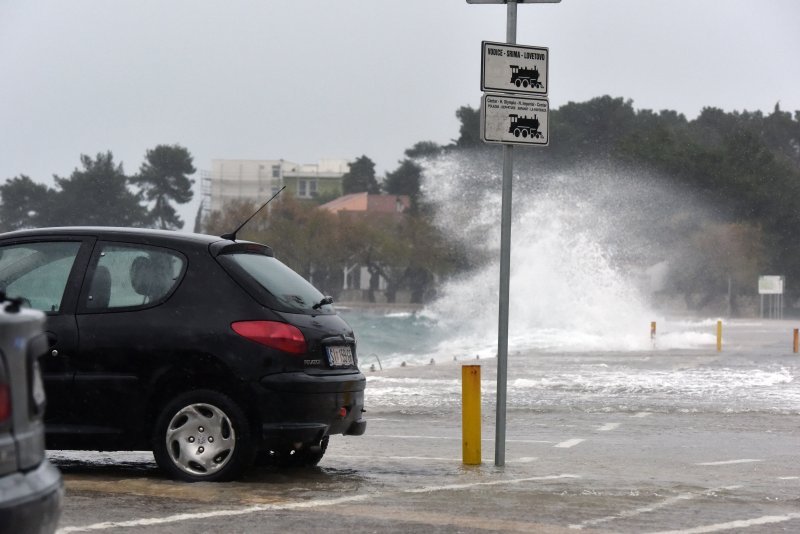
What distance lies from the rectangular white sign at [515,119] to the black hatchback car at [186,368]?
2.14m

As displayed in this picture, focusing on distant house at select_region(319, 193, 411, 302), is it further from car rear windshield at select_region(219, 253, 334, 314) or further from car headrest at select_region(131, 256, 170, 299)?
car headrest at select_region(131, 256, 170, 299)

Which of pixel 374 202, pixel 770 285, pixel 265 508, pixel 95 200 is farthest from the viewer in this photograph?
pixel 374 202

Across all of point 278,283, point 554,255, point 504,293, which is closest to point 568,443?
point 504,293

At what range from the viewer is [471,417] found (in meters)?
10.2

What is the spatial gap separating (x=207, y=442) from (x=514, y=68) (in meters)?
3.60

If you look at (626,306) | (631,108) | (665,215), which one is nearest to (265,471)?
(626,306)

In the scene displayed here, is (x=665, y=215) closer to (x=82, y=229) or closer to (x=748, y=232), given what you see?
(x=748, y=232)

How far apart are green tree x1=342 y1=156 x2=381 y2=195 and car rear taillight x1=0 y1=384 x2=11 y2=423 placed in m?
166

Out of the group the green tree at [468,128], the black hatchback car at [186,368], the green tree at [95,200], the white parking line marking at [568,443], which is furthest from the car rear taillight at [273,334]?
the green tree at [95,200]

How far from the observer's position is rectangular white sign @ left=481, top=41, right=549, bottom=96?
9836 mm

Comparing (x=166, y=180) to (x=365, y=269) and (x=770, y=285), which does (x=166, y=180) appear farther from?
(x=770, y=285)

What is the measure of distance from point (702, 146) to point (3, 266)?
103079 millimetres

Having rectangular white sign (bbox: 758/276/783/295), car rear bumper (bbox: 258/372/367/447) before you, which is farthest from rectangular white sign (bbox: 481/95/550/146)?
rectangular white sign (bbox: 758/276/783/295)

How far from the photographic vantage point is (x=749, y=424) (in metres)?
15.3
